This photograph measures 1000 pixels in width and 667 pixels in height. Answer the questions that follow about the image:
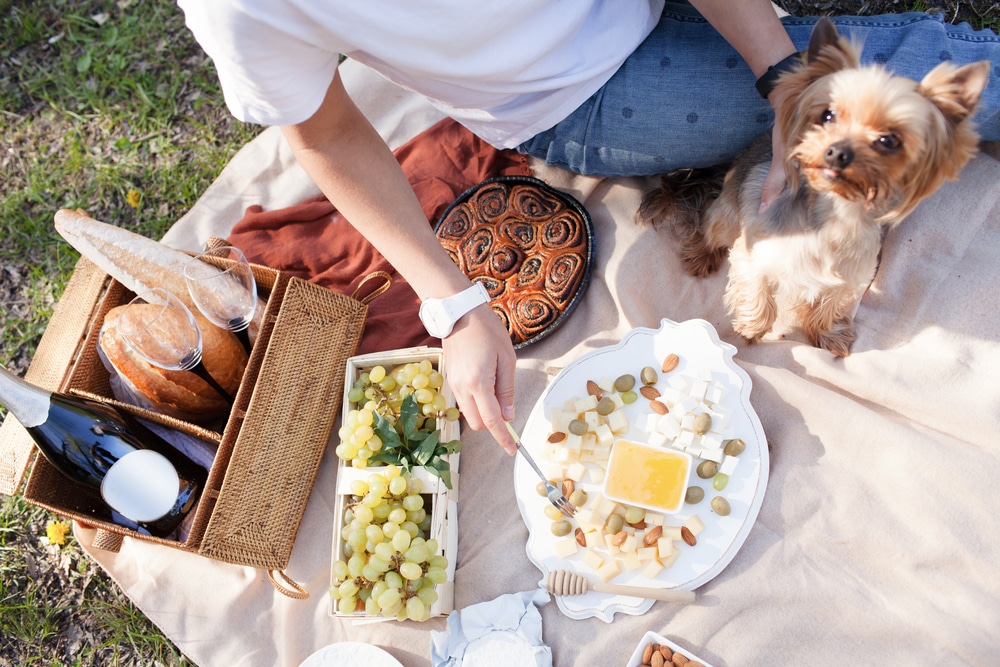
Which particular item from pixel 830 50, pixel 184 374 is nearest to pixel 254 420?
pixel 184 374

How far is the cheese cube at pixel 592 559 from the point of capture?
89.2 inches

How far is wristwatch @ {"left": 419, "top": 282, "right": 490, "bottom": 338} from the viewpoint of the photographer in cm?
205

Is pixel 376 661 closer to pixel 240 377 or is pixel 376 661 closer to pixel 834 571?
pixel 240 377

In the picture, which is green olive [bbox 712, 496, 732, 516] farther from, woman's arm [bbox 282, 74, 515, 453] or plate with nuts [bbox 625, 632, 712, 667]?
woman's arm [bbox 282, 74, 515, 453]

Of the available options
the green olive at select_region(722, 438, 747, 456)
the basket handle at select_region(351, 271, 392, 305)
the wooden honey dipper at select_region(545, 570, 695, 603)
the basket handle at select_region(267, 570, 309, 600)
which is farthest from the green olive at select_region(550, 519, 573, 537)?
the basket handle at select_region(351, 271, 392, 305)

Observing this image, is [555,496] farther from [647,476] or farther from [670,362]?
[670,362]

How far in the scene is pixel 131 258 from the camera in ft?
7.88

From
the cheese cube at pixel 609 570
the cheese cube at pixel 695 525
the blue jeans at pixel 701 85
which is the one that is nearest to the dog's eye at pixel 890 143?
the blue jeans at pixel 701 85

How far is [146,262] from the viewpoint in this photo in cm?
239

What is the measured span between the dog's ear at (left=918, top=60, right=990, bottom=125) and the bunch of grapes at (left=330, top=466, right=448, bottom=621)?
180 cm

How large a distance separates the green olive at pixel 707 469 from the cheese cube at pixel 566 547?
466 millimetres

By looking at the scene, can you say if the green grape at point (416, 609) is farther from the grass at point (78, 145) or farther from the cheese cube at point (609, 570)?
the grass at point (78, 145)

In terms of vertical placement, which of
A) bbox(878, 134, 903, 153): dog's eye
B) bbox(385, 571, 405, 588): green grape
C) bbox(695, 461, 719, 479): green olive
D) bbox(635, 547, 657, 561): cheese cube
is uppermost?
bbox(878, 134, 903, 153): dog's eye

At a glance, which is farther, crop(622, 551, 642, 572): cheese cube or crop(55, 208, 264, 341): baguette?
crop(55, 208, 264, 341): baguette
